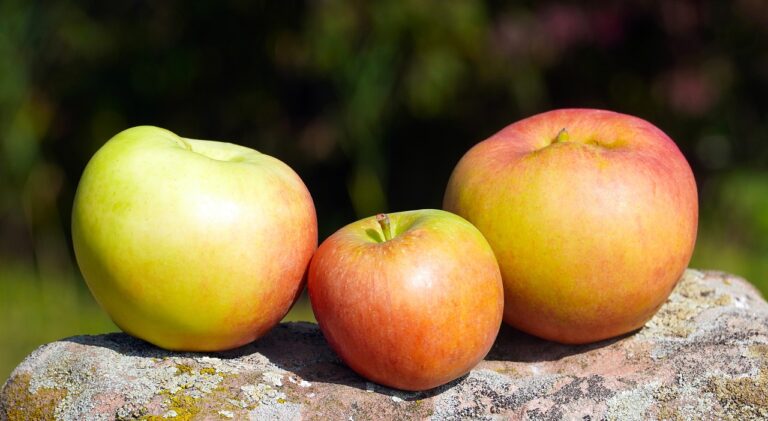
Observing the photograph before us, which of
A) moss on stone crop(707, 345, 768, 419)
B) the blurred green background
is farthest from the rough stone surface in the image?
the blurred green background

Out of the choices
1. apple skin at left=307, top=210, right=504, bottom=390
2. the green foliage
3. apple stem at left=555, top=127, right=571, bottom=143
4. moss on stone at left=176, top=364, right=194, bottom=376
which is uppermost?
apple stem at left=555, top=127, right=571, bottom=143

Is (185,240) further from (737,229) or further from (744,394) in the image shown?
(737,229)

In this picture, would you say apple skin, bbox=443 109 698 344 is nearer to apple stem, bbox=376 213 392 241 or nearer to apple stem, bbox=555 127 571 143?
apple stem, bbox=555 127 571 143

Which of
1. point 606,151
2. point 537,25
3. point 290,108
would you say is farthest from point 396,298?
point 290,108

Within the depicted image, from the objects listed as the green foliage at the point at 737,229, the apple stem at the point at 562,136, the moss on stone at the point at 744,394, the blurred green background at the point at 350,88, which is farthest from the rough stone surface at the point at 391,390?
the green foliage at the point at 737,229

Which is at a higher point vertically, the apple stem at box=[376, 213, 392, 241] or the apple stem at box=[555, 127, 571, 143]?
the apple stem at box=[555, 127, 571, 143]

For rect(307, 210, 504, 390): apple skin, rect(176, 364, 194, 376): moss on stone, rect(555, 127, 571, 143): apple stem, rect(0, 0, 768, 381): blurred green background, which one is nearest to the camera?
rect(307, 210, 504, 390): apple skin

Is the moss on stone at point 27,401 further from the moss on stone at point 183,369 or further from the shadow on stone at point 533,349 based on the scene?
the shadow on stone at point 533,349
